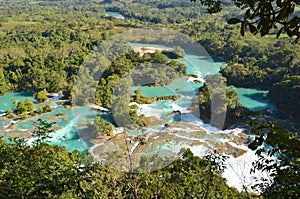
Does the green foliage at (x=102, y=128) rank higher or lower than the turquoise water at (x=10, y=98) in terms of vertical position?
higher

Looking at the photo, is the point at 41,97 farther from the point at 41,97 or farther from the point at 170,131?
the point at 170,131

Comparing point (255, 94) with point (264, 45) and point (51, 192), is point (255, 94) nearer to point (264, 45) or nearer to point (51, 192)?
point (264, 45)

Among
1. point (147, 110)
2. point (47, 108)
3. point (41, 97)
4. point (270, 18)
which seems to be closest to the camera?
point (270, 18)

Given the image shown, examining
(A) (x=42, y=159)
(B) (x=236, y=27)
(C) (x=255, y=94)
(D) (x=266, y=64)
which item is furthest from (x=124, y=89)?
(B) (x=236, y=27)

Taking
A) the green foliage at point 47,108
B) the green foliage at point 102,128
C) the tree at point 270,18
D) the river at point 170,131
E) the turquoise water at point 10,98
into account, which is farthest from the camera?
the turquoise water at point 10,98

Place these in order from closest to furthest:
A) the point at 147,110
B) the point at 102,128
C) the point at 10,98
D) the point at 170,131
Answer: the point at 102,128
the point at 170,131
the point at 147,110
the point at 10,98

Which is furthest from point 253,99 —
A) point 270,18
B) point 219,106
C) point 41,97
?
point 270,18

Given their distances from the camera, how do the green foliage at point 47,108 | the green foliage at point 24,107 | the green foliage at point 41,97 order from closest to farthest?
the green foliage at point 24,107
the green foliage at point 47,108
the green foliage at point 41,97

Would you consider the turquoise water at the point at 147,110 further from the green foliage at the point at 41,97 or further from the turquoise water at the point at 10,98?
the green foliage at the point at 41,97

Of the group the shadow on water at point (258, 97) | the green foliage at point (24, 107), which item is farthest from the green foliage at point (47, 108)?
the shadow on water at point (258, 97)
